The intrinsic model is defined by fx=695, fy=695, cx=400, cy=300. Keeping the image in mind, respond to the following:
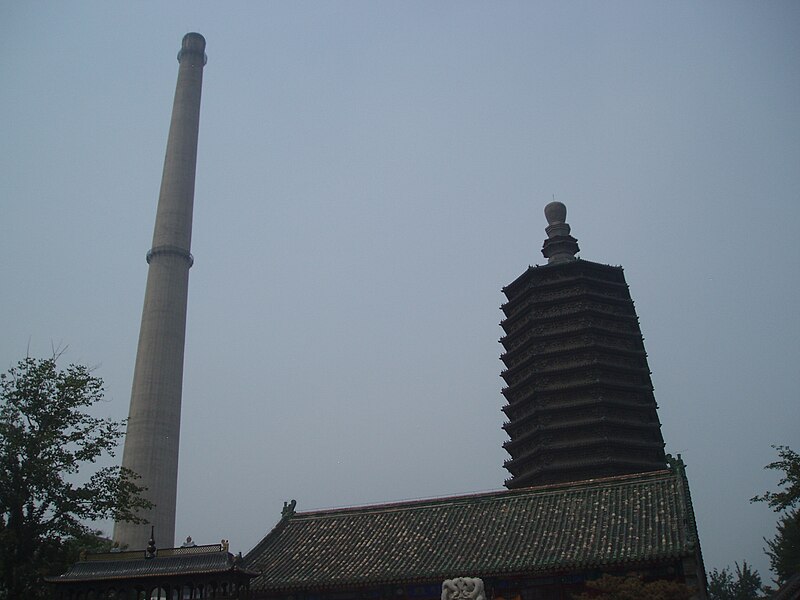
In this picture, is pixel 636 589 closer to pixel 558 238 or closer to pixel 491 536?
pixel 491 536

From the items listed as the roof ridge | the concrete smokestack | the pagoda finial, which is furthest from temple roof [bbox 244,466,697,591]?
the concrete smokestack

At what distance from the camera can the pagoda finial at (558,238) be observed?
52531 mm

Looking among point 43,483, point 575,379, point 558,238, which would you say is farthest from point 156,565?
point 558,238

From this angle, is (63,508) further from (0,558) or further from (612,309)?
(612,309)

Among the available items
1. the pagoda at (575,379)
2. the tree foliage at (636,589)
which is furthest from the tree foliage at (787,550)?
the tree foliage at (636,589)

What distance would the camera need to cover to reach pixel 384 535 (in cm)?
3066

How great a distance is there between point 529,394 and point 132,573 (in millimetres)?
27698

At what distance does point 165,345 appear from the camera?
6147cm

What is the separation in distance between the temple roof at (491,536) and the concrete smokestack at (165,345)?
27.3 meters

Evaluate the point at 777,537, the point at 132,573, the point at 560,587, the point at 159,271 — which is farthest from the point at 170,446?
the point at 777,537

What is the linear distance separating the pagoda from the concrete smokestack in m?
29.3

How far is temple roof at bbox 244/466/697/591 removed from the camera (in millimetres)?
25266

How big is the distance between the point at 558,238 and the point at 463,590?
133 ft

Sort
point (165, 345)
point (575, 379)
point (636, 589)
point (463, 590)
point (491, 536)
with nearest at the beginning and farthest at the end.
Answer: point (463, 590), point (636, 589), point (491, 536), point (575, 379), point (165, 345)
